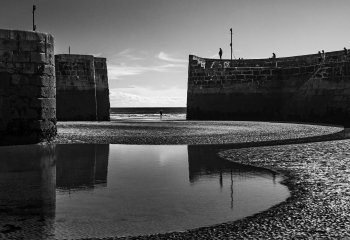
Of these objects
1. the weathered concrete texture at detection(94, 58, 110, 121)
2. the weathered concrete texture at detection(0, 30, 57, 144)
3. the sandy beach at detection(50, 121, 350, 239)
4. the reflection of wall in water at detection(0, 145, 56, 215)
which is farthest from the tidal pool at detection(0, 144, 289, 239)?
the weathered concrete texture at detection(94, 58, 110, 121)

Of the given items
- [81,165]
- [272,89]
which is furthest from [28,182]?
[272,89]

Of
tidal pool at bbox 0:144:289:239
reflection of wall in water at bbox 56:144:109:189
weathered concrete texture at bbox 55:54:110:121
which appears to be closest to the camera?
tidal pool at bbox 0:144:289:239

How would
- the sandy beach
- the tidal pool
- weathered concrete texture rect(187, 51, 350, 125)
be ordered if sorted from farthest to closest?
weathered concrete texture rect(187, 51, 350, 125) < the tidal pool < the sandy beach

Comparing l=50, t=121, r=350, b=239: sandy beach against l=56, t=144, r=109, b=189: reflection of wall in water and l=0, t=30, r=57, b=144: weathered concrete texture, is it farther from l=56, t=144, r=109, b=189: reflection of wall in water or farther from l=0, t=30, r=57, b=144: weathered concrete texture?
l=0, t=30, r=57, b=144: weathered concrete texture

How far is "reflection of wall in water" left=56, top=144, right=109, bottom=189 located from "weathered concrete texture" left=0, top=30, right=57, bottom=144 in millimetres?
1254

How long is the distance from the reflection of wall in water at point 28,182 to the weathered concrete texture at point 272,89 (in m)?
15.1

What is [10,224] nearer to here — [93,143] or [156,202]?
[156,202]

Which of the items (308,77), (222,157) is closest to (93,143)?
(222,157)

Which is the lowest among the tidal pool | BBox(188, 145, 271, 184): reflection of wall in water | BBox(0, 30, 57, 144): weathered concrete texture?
the tidal pool

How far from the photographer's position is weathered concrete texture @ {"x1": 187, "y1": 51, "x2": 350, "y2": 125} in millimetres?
20031

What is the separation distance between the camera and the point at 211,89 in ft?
83.6

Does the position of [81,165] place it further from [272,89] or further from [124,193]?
[272,89]

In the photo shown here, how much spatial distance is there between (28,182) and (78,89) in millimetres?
17948

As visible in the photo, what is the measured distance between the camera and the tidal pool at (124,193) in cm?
347
